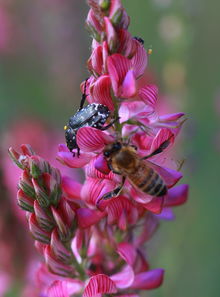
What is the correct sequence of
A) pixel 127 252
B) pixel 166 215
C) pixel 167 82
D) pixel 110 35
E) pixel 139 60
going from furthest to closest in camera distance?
pixel 167 82 < pixel 166 215 < pixel 127 252 < pixel 139 60 < pixel 110 35

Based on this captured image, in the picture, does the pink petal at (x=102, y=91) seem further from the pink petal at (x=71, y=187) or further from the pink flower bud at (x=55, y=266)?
the pink flower bud at (x=55, y=266)

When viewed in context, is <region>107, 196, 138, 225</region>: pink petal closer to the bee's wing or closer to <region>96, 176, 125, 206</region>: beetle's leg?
<region>96, 176, 125, 206</region>: beetle's leg

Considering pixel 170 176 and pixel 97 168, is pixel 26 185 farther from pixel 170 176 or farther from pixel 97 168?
pixel 170 176

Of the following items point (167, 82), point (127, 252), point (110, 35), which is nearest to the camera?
point (110, 35)

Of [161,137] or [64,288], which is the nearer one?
[161,137]

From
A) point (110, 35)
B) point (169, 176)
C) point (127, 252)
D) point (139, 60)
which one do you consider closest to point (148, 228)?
point (127, 252)

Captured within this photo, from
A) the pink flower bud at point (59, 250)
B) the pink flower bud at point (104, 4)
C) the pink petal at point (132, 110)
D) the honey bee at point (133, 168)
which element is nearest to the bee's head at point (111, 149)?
the honey bee at point (133, 168)

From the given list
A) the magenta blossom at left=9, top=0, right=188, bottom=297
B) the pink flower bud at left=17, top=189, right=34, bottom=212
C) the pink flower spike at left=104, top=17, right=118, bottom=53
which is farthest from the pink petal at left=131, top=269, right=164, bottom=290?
the pink flower spike at left=104, top=17, right=118, bottom=53
